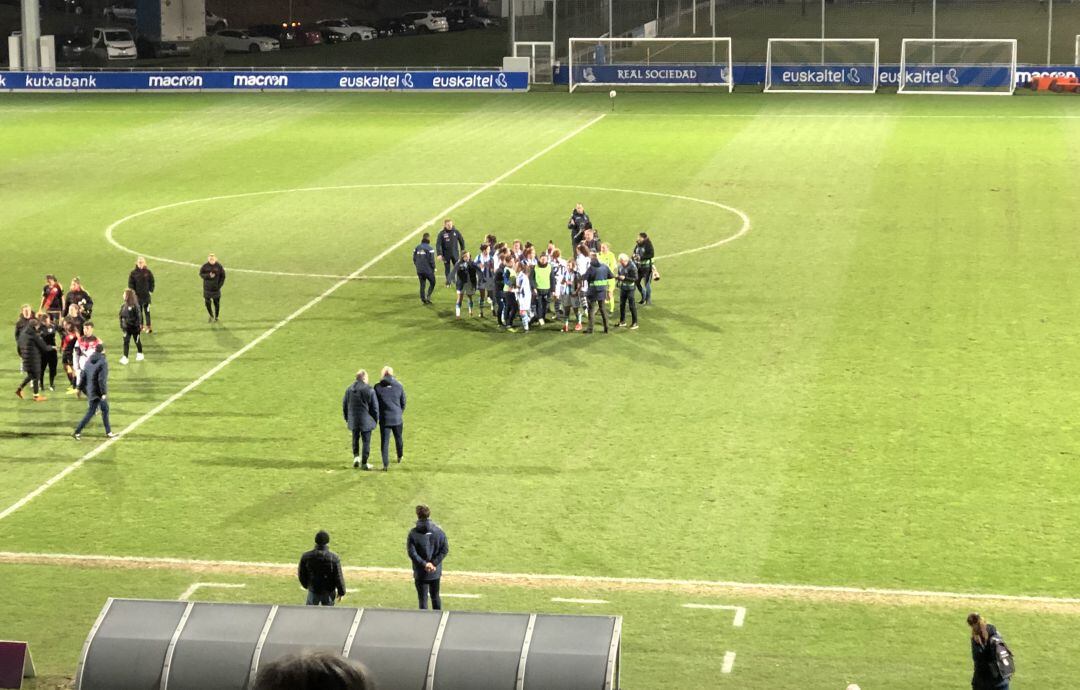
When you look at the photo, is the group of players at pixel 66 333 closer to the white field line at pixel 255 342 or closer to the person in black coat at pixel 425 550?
the white field line at pixel 255 342

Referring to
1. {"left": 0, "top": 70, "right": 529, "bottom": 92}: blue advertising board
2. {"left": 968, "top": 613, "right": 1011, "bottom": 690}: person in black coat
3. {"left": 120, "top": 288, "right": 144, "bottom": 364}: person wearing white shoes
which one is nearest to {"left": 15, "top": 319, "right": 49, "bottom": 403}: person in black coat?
{"left": 120, "top": 288, "right": 144, "bottom": 364}: person wearing white shoes

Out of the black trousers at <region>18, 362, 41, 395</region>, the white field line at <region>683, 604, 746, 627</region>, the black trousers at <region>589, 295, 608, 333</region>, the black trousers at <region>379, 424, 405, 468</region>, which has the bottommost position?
the white field line at <region>683, 604, 746, 627</region>

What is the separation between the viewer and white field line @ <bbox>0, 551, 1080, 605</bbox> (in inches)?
699

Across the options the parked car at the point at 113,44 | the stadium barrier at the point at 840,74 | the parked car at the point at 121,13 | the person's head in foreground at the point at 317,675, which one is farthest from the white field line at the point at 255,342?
the parked car at the point at 121,13

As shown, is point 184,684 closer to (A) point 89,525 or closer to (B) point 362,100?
(A) point 89,525

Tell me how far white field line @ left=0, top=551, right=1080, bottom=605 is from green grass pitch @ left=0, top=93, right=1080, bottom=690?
10 cm

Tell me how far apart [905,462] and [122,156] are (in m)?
35.4

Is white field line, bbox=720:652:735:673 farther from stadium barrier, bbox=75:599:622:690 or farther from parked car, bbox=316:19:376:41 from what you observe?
parked car, bbox=316:19:376:41

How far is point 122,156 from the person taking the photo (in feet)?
169

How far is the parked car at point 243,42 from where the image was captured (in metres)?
94.8

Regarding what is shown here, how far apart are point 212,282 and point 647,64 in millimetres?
41360

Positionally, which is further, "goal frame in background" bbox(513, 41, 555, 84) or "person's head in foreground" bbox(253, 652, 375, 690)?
"goal frame in background" bbox(513, 41, 555, 84)

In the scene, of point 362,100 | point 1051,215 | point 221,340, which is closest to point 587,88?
point 362,100

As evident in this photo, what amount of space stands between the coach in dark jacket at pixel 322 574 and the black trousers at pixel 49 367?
1118 cm
